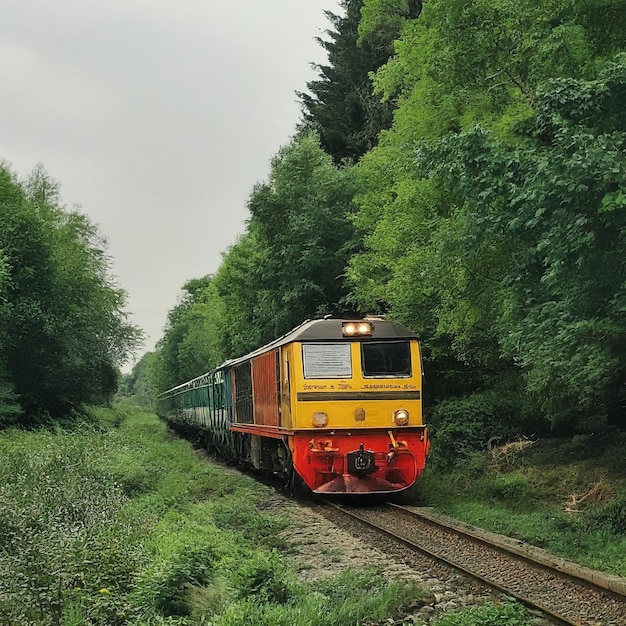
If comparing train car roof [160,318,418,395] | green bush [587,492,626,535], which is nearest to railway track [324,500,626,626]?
green bush [587,492,626,535]

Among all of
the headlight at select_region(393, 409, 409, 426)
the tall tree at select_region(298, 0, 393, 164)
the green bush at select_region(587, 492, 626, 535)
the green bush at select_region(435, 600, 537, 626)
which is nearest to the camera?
the green bush at select_region(435, 600, 537, 626)

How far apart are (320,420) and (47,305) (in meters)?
17.7

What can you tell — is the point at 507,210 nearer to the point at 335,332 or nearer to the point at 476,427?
the point at 335,332

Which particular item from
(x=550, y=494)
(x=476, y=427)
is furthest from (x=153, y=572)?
(x=476, y=427)

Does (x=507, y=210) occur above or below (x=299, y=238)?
below

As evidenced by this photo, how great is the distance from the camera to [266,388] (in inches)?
584

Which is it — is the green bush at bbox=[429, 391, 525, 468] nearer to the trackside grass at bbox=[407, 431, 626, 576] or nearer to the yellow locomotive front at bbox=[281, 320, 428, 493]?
the trackside grass at bbox=[407, 431, 626, 576]

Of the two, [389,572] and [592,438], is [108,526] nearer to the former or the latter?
[389,572]

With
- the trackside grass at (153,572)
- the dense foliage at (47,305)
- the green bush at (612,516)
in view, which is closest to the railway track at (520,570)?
the trackside grass at (153,572)

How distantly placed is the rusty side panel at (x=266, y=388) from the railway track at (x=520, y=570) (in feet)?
12.0

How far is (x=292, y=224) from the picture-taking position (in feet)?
79.4

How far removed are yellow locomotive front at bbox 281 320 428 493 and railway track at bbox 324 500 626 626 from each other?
1.44m

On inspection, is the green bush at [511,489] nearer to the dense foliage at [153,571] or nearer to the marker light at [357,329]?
the marker light at [357,329]

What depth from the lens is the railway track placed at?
245 inches
